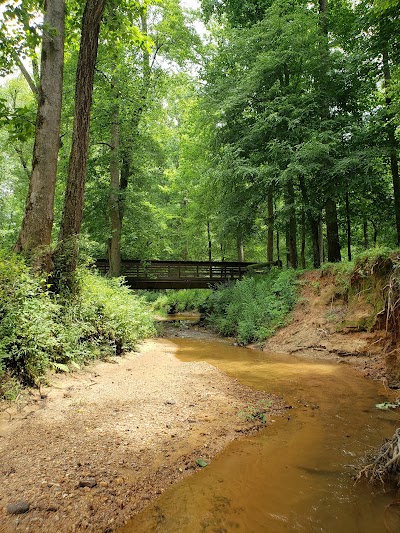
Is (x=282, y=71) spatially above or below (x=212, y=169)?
above

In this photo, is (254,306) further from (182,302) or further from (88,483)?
(182,302)

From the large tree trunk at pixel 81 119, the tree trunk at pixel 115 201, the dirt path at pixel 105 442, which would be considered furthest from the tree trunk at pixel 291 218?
the dirt path at pixel 105 442

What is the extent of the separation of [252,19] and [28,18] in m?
15.0

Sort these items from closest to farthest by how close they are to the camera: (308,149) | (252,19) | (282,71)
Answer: (308,149), (282,71), (252,19)

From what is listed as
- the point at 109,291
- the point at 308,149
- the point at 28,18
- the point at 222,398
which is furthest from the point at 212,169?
the point at 222,398

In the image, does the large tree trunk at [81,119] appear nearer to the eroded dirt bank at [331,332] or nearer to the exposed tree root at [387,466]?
the exposed tree root at [387,466]

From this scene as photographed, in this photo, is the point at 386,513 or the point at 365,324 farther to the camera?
the point at 365,324

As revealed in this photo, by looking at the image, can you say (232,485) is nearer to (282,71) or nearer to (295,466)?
(295,466)

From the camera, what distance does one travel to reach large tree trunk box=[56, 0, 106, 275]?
731 centimetres

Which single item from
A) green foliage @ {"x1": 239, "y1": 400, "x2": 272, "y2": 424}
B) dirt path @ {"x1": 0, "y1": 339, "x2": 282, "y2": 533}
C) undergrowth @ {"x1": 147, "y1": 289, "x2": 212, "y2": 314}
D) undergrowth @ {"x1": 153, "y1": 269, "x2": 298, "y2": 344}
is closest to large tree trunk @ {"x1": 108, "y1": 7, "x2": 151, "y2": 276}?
undergrowth @ {"x1": 153, "y1": 269, "x2": 298, "y2": 344}

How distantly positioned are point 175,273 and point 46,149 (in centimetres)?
→ 1303

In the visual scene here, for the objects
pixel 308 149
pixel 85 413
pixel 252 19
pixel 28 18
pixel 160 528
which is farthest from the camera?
pixel 252 19

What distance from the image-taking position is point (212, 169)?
48.6 feet

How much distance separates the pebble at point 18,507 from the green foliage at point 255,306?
30.9 feet
